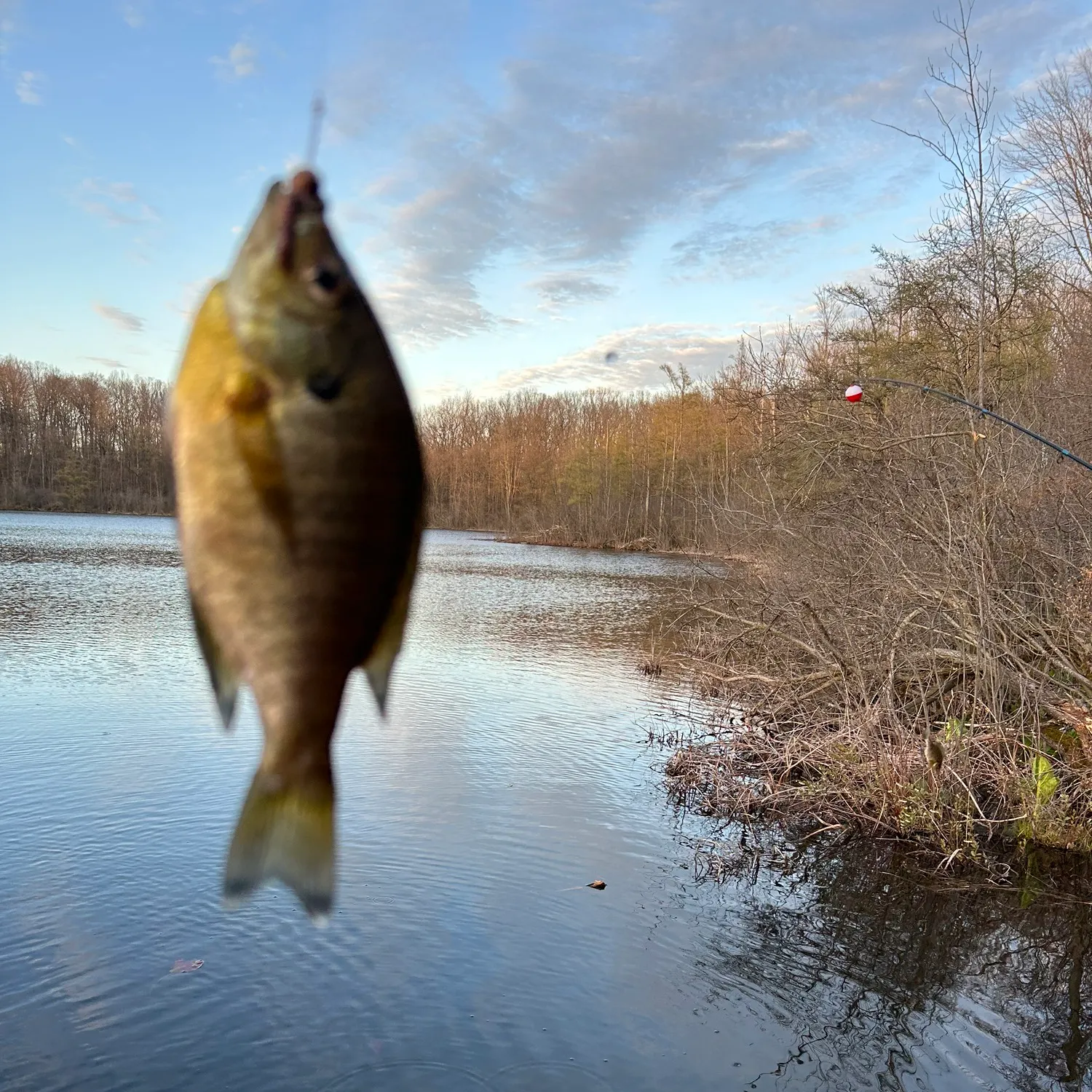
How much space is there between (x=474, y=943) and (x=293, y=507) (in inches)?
375

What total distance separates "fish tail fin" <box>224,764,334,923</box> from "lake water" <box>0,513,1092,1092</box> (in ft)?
25.5

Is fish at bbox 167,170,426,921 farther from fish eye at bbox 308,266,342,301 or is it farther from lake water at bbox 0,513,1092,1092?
lake water at bbox 0,513,1092,1092

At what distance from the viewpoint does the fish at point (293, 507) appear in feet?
2.67

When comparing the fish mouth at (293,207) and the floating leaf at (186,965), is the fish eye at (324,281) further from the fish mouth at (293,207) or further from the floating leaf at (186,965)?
the floating leaf at (186,965)

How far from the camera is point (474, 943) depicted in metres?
9.43

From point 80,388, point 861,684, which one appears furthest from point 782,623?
point 80,388

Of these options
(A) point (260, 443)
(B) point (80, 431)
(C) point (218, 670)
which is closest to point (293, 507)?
(A) point (260, 443)

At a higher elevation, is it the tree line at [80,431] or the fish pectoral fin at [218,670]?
the tree line at [80,431]

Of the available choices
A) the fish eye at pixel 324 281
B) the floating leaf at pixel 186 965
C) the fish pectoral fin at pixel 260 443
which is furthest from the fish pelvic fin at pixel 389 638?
the floating leaf at pixel 186 965

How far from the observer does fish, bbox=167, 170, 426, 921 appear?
0.81 metres

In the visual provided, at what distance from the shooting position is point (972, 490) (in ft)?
36.9

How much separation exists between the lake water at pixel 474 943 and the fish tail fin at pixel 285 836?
776 cm

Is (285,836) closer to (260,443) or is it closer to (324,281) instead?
(260,443)

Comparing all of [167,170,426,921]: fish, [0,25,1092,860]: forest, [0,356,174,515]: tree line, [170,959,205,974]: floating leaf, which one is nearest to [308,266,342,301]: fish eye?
[167,170,426,921]: fish
